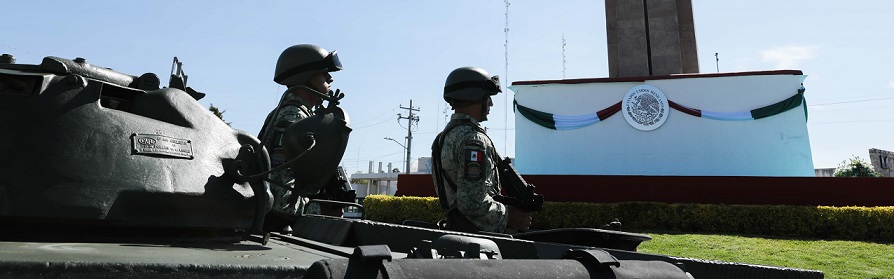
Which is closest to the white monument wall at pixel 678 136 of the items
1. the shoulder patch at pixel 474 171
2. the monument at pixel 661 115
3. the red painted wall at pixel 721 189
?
the monument at pixel 661 115

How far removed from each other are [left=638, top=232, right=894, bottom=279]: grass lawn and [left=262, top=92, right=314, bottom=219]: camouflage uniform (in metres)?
5.81

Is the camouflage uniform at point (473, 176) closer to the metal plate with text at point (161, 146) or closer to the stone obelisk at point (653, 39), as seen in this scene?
the metal plate with text at point (161, 146)

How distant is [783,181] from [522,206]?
1333 cm

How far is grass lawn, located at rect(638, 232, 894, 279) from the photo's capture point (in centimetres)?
872

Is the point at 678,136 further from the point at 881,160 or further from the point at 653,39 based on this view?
the point at 881,160

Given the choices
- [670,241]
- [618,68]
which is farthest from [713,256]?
[618,68]

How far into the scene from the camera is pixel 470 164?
396cm

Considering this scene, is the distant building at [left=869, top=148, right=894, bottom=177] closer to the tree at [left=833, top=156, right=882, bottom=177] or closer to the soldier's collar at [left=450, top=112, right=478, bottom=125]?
the tree at [left=833, top=156, right=882, bottom=177]

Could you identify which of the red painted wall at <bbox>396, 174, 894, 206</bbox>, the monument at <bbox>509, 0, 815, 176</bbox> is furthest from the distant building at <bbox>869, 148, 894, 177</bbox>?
the red painted wall at <bbox>396, 174, 894, 206</bbox>

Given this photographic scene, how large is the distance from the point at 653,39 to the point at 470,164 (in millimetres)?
18992

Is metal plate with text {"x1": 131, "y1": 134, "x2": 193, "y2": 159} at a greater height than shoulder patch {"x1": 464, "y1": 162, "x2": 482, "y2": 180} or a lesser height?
lesser

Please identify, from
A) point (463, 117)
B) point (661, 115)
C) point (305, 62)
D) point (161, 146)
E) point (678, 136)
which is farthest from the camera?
point (661, 115)

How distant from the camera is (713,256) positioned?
31.9 feet

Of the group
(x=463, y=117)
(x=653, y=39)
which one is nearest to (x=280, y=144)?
(x=463, y=117)
